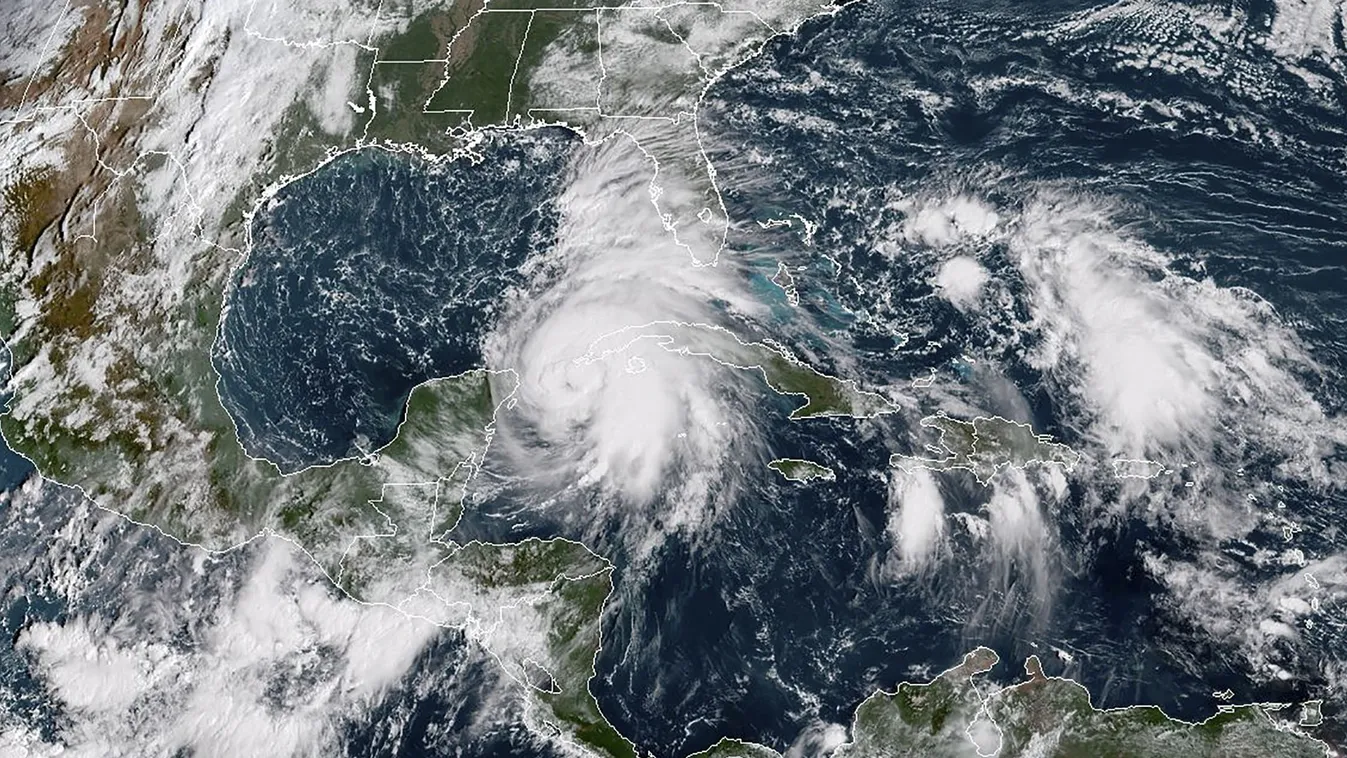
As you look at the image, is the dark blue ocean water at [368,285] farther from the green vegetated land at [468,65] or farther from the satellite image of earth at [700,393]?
the green vegetated land at [468,65]

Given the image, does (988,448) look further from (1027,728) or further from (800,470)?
(1027,728)

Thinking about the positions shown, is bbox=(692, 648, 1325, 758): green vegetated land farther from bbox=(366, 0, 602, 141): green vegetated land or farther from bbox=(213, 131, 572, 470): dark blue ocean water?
bbox=(366, 0, 602, 141): green vegetated land

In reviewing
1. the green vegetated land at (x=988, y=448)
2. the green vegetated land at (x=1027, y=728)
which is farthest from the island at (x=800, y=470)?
the green vegetated land at (x=1027, y=728)

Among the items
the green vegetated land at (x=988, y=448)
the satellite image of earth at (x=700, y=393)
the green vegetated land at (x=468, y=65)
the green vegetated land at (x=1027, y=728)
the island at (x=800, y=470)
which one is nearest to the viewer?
the green vegetated land at (x=1027, y=728)

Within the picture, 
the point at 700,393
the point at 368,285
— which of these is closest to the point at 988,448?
the point at 700,393

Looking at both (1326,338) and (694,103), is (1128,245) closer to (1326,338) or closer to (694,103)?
(1326,338)

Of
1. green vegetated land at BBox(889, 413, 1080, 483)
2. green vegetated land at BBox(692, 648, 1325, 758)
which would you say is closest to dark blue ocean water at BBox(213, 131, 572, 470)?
green vegetated land at BBox(889, 413, 1080, 483)
